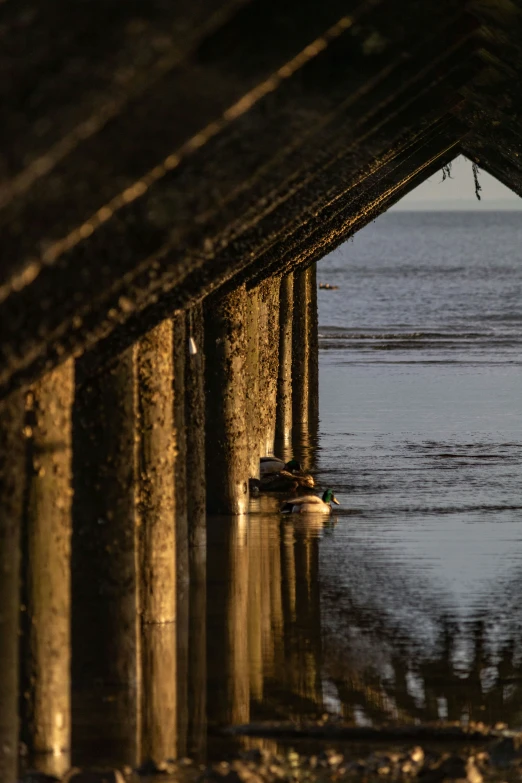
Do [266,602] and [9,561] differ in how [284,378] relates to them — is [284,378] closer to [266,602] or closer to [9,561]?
[266,602]

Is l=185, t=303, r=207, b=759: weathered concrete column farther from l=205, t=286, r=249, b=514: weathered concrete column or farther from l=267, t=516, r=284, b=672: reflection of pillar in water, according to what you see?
l=205, t=286, r=249, b=514: weathered concrete column

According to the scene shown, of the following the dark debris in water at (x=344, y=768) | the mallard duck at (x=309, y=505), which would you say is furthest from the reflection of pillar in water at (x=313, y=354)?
the dark debris in water at (x=344, y=768)

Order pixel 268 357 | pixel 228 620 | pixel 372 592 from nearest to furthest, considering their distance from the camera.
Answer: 1. pixel 228 620
2. pixel 372 592
3. pixel 268 357

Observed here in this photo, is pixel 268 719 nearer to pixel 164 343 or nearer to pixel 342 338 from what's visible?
pixel 164 343

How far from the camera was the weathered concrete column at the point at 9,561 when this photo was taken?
5832 mm

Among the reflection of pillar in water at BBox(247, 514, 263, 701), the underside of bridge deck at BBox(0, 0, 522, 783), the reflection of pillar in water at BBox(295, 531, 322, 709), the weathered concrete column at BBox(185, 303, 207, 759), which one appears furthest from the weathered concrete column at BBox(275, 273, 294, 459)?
the weathered concrete column at BBox(185, 303, 207, 759)

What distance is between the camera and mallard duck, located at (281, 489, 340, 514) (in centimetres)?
1443

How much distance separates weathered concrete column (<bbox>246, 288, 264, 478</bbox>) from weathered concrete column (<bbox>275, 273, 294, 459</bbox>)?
316 cm

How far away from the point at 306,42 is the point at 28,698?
342 cm

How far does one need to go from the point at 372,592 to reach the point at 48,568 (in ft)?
14.6

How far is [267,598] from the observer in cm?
1103

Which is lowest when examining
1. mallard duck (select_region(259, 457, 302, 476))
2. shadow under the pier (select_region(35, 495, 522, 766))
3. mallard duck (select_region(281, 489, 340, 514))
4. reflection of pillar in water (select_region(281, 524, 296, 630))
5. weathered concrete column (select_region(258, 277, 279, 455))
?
shadow under the pier (select_region(35, 495, 522, 766))

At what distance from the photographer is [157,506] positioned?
9281mm

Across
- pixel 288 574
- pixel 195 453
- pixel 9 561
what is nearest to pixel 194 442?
pixel 195 453
